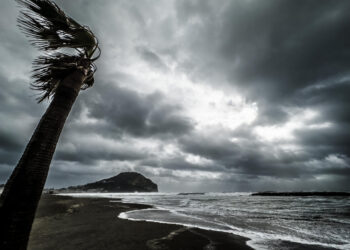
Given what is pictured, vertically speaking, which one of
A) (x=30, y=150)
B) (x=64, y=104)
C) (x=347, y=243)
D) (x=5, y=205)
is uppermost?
(x=64, y=104)

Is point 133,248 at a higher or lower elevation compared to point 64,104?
lower

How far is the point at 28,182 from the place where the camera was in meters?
2.36

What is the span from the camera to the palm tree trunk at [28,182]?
2158 mm

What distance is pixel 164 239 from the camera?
893 centimetres

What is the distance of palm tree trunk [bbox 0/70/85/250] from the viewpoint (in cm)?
216

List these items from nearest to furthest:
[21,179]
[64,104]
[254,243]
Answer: [21,179], [64,104], [254,243]

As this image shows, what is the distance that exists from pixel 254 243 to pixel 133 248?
17.6 ft

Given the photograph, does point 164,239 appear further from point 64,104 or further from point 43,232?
point 64,104

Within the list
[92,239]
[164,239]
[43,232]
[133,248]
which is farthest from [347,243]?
[43,232]

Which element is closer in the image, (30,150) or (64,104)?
(30,150)

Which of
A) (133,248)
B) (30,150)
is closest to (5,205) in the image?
(30,150)

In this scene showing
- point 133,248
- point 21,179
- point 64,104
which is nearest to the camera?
point 21,179

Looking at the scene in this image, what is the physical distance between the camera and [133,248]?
24.5 feet

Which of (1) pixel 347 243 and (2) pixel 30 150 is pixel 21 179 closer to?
(2) pixel 30 150
